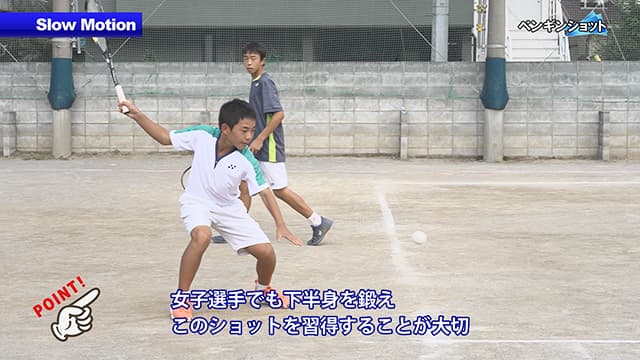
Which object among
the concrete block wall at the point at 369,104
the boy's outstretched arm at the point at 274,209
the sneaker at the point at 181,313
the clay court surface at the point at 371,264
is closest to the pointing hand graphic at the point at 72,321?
the clay court surface at the point at 371,264

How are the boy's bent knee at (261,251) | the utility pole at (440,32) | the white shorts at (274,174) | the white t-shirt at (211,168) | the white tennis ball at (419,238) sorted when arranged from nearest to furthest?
the white t-shirt at (211,168) → the boy's bent knee at (261,251) → the white tennis ball at (419,238) → the white shorts at (274,174) → the utility pole at (440,32)

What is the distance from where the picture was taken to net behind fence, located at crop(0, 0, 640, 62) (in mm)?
21672

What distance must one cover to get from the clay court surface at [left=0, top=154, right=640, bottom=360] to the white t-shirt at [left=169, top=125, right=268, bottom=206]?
772 millimetres

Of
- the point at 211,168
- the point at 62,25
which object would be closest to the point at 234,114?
the point at 211,168

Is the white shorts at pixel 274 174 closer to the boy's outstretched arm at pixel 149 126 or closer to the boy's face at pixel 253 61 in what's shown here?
the boy's face at pixel 253 61

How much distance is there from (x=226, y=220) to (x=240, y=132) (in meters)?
0.59

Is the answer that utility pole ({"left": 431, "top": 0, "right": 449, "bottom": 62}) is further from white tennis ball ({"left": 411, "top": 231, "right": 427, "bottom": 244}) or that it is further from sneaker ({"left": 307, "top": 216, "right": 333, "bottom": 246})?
sneaker ({"left": 307, "top": 216, "right": 333, "bottom": 246})

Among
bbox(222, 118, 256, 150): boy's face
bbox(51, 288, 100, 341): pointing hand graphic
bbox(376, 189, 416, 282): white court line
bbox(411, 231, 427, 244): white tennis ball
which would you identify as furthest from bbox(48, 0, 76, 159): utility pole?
bbox(222, 118, 256, 150): boy's face

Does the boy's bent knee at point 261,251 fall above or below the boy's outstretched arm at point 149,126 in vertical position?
below

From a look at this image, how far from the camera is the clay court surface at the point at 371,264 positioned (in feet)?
20.2

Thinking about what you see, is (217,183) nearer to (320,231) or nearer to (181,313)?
(181,313)

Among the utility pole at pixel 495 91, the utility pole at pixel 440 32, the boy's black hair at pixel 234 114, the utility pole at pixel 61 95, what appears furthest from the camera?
the utility pole at pixel 440 32

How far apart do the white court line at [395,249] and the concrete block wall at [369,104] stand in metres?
6.97

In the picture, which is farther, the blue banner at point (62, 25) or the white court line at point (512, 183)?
the blue banner at point (62, 25)
